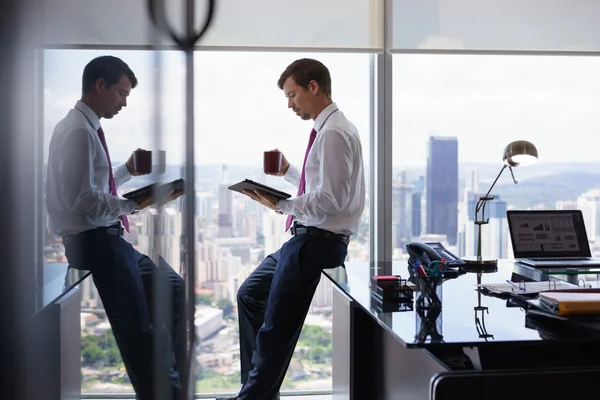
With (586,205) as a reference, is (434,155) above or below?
above

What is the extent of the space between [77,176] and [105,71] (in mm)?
51

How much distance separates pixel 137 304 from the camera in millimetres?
366

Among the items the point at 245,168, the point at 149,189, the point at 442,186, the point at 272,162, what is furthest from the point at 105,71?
the point at 442,186

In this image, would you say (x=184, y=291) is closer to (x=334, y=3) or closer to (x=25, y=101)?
(x=25, y=101)

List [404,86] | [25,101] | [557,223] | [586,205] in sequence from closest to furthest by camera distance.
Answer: [25,101]
[557,223]
[404,86]
[586,205]

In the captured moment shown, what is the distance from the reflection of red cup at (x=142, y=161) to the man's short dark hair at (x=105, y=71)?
0.14 feet

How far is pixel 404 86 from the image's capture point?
3.55 metres

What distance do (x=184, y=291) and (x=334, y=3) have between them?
289 centimetres

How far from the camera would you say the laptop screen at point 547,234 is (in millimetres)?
2555

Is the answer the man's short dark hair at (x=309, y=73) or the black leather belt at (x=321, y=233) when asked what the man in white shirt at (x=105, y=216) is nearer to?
the black leather belt at (x=321, y=233)

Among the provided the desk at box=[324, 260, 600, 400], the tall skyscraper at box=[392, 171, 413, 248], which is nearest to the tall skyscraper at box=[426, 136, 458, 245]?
the tall skyscraper at box=[392, 171, 413, 248]

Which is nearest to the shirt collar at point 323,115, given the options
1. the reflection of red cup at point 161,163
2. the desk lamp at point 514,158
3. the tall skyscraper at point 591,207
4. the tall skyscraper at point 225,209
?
the tall skyscraper at point 225,209

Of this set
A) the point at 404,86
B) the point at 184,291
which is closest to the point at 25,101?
the point at 184,291

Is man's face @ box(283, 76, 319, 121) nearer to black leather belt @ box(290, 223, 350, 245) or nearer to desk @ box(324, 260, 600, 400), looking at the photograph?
black leather belt @ box(290, 223, 350, 245)
